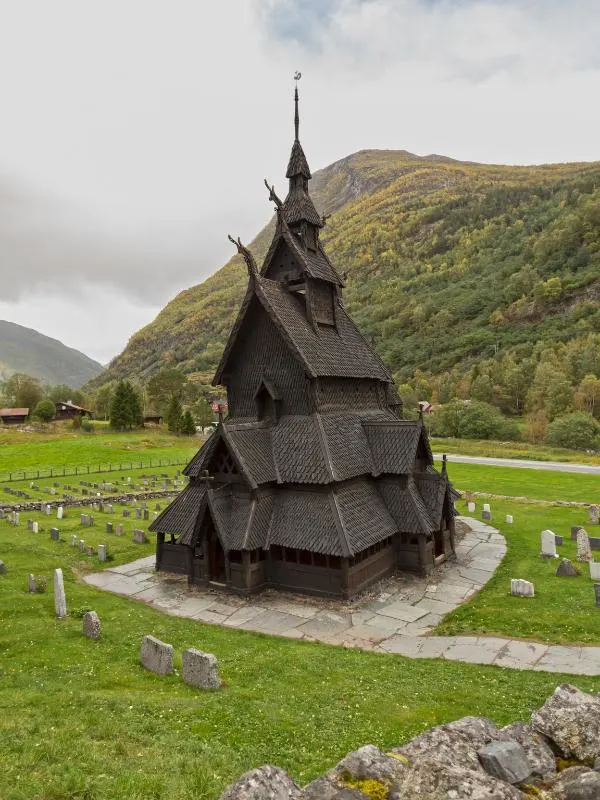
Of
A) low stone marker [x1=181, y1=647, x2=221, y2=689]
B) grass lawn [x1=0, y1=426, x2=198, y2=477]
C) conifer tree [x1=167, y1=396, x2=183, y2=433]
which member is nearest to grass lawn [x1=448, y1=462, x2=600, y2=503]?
low stone marker [x1=181, y1=647, x2=221, y2=689]

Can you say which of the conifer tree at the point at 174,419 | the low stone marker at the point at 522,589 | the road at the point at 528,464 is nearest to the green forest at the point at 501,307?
the road at the point at 528,464

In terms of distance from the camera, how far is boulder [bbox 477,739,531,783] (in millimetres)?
5887

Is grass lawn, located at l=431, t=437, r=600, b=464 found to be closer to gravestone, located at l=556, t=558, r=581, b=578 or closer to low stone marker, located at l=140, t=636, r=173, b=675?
gravestone, located at l=556, t=558, r=581, b=578

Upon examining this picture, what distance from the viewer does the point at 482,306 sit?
136 metres

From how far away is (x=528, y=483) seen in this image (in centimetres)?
4109

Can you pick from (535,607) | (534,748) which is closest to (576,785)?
(534,748)

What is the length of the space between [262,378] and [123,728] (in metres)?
14.2

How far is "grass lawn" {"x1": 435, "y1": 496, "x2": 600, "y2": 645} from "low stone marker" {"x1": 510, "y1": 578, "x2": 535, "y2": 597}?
21 centimetres

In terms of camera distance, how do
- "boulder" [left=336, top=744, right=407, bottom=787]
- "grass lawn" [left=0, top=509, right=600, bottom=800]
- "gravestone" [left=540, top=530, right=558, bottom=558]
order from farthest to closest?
"gravestone" [left=540, top=530, right=558, bottom=558] → "grass lawn" [left=0, top=509, right=600, bottom=800] → "boulder" [left=336, top=744, right=407, bottom=787]

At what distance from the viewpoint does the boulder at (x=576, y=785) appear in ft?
17.5

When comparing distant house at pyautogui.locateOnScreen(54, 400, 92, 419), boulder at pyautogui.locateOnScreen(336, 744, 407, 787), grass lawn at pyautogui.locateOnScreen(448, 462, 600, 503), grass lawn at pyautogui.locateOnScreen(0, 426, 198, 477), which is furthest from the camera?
distant house at pyautogui.locateOnScreen(54, 400, 92, 419)

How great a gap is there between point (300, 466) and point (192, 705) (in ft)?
33.2

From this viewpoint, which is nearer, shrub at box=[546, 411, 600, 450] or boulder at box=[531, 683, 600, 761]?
boulder at box=[531, 683, 600, 761]

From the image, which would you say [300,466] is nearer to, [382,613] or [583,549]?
[382,613]
